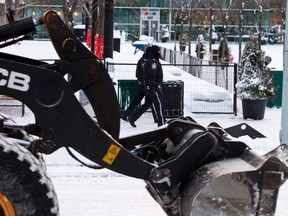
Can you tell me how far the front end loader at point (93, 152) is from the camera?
3.96 metres

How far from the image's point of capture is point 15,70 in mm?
4262

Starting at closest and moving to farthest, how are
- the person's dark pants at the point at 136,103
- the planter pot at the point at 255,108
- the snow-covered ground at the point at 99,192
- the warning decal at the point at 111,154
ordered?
the warning decal at the point at 111,154 → the snow-covered ground at the point at 99,192 → the person's dark pants at the point at 136,103 → the planter pot at the point at 255,108

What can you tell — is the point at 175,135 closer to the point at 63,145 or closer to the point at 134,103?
the point at 63,145

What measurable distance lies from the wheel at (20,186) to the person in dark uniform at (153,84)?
9504 mm

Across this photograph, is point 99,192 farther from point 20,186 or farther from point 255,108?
point 255,108

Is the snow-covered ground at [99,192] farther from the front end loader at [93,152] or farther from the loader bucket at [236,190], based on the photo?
the loader bucket at [236,190]

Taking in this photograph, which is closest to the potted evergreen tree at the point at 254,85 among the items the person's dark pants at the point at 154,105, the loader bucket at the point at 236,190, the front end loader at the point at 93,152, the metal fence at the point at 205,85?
the metal fence at the point at 205,85

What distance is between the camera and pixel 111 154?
4.51 meters

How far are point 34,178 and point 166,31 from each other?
64667mm

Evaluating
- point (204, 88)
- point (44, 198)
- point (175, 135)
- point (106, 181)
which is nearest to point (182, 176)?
point (175, 135)

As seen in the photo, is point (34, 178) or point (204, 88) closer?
point (34, 178)

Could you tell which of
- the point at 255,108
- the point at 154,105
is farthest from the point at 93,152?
the point at 255,108

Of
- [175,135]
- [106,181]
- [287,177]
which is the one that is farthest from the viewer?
[106,181]

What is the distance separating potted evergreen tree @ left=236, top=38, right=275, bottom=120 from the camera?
14914 mm
